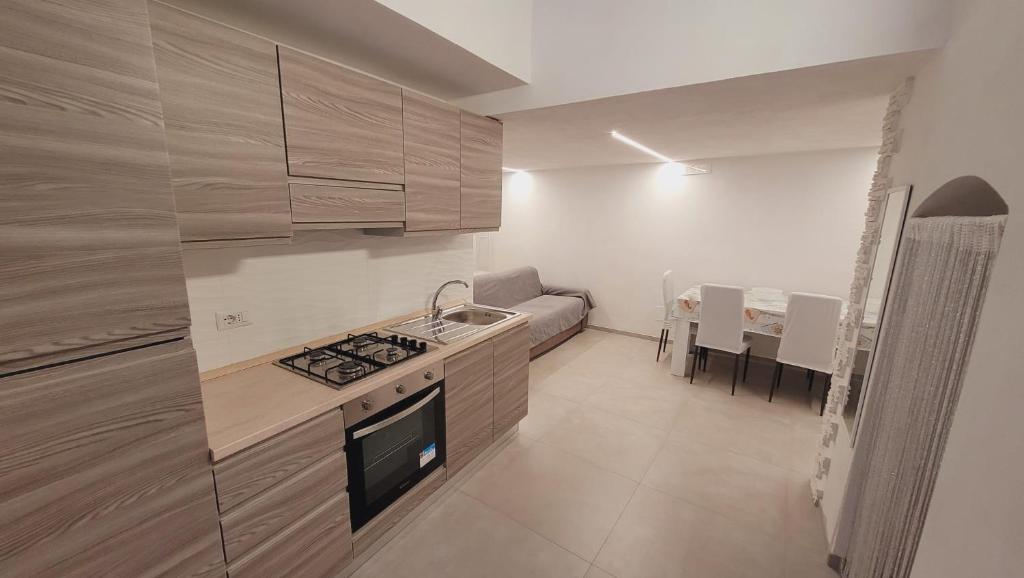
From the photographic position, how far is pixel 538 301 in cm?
507

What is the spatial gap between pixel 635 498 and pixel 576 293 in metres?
3.32

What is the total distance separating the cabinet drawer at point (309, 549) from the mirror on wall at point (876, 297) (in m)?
2.28

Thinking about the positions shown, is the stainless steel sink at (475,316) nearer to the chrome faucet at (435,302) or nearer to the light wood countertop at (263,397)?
the chrome faucet at (435,302)

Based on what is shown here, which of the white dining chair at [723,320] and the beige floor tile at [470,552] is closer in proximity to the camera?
the beige floor tile at [470,552]

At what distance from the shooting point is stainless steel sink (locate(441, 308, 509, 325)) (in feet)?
9.07

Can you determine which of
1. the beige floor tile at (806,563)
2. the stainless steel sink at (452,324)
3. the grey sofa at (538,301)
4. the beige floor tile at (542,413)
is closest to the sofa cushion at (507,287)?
the grey sofa at (538,301)

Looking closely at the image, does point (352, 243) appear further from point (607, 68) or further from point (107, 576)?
point (607, 68)

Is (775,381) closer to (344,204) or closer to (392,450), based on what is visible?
(392,450)

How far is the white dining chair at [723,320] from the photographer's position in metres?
3.43

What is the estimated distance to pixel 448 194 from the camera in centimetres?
229

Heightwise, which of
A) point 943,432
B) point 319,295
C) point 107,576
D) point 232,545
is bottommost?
point 232,545

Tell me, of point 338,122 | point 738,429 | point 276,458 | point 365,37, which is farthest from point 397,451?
point 738,429

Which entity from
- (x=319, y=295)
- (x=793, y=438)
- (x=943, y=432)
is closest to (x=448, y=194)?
(x=319, y=295)

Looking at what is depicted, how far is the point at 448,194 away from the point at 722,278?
363cm
